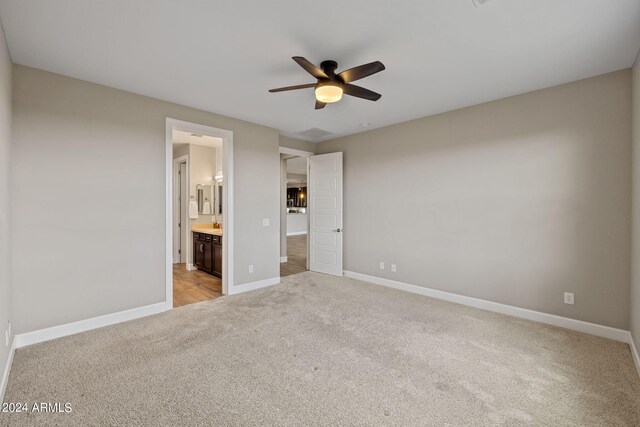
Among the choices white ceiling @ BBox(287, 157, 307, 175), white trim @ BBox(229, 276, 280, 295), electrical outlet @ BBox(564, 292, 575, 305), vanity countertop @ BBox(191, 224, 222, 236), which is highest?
white ceiling @ BBox(287, 157, 307, 175)

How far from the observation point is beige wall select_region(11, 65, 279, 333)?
2.69 m

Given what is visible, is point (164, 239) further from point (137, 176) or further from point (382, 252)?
point (382, 252)

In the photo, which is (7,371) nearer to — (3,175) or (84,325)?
(84,325)

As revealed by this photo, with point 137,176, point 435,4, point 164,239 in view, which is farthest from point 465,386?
point 137,176

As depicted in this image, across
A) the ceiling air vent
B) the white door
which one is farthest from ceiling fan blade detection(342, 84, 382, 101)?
the white door

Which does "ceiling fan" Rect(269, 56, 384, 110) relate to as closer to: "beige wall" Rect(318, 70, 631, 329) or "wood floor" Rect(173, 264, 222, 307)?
"beige wall" Rect(318, 70, 631, 329)

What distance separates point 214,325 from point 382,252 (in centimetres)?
286

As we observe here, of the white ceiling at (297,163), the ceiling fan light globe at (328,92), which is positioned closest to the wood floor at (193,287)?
the ceiling fan light globe at (328,92)

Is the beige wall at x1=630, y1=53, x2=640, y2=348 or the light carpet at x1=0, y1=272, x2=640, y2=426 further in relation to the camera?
the beige wall at x1=630, y1=53, x2=640, y2=348

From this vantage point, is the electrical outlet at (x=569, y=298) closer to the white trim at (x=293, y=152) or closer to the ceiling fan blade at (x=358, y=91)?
the ceiling fan blade at (x=358, y=91)

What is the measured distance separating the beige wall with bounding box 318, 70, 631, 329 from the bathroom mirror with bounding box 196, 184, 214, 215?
375cm

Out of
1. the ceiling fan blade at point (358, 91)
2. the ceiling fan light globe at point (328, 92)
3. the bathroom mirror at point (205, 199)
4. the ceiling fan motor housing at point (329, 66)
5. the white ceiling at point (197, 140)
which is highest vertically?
the white ceiling at point (197, 140)

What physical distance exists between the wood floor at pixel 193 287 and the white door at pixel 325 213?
6.37 ft

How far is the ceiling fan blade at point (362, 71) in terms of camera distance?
2177 mm
